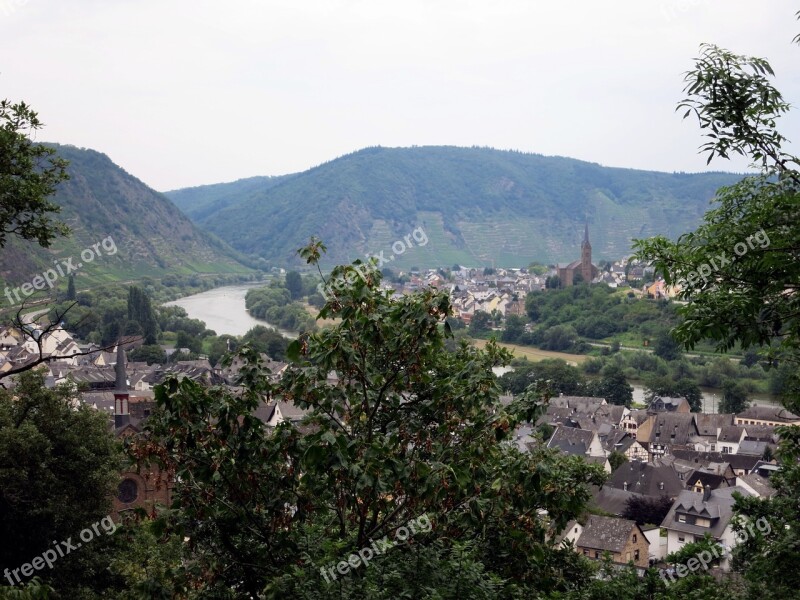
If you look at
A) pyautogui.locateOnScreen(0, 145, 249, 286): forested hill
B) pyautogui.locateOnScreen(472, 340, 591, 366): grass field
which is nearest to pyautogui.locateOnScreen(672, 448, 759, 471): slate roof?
pyautogui.locateOnScreen(472, 340, 591, 366): grass field

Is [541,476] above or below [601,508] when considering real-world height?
above

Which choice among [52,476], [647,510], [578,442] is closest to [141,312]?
[578,442]

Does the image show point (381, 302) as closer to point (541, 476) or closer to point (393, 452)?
point (393, 452)

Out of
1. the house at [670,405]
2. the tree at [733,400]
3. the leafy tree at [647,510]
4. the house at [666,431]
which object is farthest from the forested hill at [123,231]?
the leafy tree at [647,510]

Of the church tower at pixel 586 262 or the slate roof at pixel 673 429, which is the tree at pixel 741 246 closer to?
the slate roof at pixel 673 429

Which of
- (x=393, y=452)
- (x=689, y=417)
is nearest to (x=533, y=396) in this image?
(x=393, y=452)
